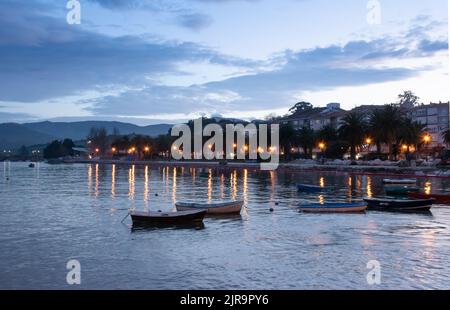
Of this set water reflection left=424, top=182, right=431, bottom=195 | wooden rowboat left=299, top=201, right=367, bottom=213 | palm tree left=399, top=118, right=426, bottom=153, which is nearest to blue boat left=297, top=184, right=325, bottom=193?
water reflection left=424, top=182, right=431, bottom=195

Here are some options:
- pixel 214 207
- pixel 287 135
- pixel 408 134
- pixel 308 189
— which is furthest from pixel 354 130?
pixel 214 207

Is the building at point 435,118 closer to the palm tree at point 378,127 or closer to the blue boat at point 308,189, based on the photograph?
the palm tree at point 378,127

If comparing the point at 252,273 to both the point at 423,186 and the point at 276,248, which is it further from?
the point at 423,186

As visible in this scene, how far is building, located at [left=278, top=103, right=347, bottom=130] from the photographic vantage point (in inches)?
6147

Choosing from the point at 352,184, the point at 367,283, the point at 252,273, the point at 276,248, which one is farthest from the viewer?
the point at 352,184

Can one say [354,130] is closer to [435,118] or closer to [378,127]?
[378,127]

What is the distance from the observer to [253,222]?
126 ft

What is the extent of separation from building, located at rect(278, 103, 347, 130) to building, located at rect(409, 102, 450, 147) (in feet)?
73.3

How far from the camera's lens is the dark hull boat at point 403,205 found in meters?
44.1

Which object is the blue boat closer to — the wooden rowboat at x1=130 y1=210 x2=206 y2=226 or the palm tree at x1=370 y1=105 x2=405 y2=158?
the wooden rowboat at x1=130 y1=210 x2=206 y2=226

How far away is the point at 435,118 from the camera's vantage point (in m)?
135

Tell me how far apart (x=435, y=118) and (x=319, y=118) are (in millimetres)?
39419
